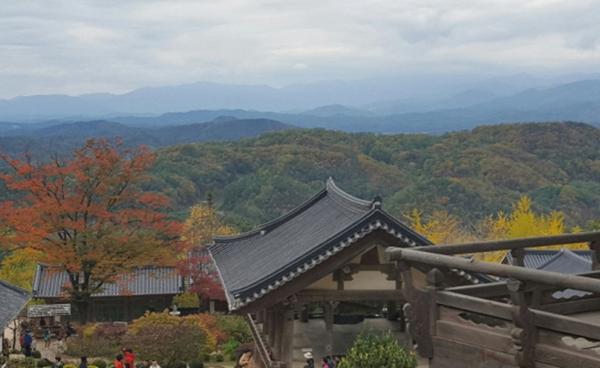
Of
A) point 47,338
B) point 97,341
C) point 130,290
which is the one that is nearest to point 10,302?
point 97,341

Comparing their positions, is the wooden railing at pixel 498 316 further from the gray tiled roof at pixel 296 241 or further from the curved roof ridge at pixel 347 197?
the curved roof ridge at pixel 347 197

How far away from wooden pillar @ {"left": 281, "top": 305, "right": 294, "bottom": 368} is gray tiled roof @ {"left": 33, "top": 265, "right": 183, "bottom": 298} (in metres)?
24.8

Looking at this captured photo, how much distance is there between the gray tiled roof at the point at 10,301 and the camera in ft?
Result: 83.7

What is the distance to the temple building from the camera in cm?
1730

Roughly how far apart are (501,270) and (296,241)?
51.4 feet

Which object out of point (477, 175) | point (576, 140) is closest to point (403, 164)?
point (477, 175)

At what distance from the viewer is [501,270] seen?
5945mm

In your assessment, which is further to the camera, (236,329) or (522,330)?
(236,329)

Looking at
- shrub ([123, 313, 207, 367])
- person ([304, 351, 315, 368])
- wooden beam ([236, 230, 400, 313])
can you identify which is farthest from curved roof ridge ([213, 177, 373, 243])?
person ([304, 351, 315, 368])

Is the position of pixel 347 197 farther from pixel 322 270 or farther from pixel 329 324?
pixel 329 324

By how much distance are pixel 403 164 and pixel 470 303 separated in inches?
4347

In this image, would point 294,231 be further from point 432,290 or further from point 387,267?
point 432,290

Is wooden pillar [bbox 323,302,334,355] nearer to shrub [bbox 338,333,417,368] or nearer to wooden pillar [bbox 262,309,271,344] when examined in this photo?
wooden pillar [bbox 262,309,271,344]

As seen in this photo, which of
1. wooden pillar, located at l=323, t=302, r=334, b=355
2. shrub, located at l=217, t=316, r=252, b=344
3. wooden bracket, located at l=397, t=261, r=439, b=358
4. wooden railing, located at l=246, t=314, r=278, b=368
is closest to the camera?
wooden bracket, located at l=397, t=261, r=439, b=358
